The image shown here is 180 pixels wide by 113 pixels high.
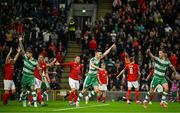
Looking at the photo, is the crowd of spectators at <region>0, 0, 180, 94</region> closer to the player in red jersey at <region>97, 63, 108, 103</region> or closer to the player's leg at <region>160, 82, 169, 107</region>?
the player in red jersey at <region>97, 63, 108, 103</region>

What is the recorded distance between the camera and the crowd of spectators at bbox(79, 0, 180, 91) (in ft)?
123

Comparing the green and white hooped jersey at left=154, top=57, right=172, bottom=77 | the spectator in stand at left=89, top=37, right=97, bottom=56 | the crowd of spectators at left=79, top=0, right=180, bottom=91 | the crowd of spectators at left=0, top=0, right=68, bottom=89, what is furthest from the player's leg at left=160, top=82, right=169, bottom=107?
the spectator in stand at left=89, top=37, right=97, bottom=56

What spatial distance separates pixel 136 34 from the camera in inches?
1563

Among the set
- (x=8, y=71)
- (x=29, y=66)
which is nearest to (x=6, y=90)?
A: (x=8, y=71)

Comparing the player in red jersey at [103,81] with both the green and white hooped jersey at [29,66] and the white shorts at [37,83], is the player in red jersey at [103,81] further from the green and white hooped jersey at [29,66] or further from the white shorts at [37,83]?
the green and white hooped jersey at [29,66]

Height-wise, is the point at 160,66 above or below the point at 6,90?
above

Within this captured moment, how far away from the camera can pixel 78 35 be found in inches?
1618

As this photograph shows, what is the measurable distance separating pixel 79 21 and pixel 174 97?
1322 cm

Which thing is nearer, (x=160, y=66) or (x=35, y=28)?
(x=160, y=66)

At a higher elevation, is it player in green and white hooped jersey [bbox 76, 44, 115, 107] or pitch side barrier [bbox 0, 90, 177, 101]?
player in green and white hooped jersey [bbox 76, 44, 115, 107]

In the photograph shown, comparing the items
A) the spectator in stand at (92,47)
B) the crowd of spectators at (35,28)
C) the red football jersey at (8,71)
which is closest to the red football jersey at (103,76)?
the crowd of spectators at (35,28)

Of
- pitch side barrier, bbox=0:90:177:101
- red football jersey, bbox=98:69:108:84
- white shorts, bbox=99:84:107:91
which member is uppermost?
red football jersey, bbox=98:69:108:84

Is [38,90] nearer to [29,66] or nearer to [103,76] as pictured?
[29,66]

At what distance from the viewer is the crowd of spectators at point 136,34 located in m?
37.5
